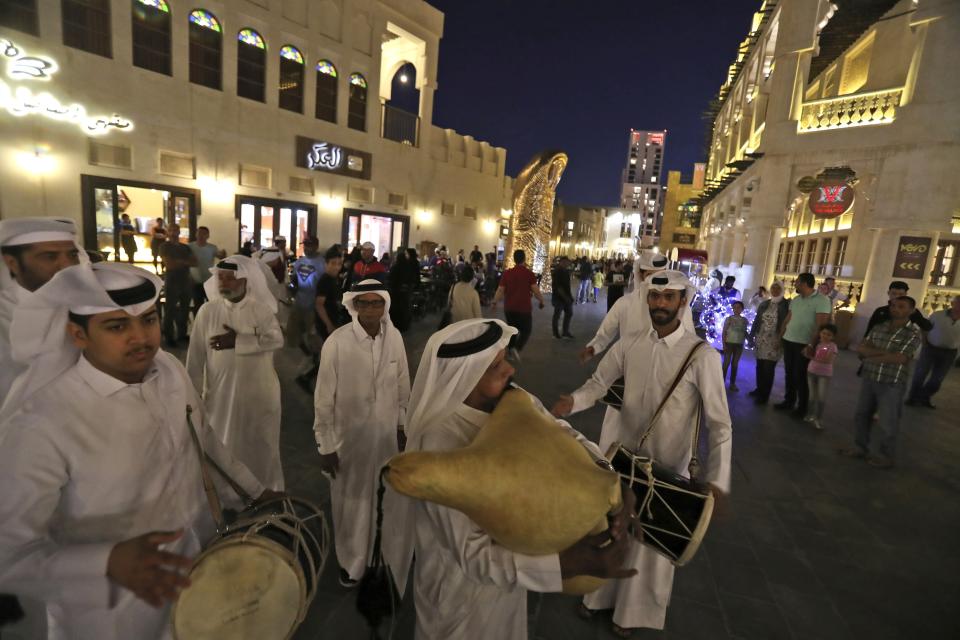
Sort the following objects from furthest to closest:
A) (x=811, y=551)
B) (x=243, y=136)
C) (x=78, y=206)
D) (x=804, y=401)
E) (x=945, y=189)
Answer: (x=243, y=136), (x=78, y=206), (x=945, y=189), (x=804, y=401), (x=811, y=551)

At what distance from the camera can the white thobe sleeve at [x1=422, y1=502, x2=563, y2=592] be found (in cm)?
132

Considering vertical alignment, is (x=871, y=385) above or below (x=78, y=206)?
below

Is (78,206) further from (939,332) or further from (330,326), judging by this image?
(939,332)

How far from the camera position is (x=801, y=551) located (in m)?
3.33

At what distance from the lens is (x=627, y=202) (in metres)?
119

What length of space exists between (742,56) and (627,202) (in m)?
102

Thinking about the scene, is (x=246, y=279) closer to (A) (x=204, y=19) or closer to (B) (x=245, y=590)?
(B) (x=245, y=590)

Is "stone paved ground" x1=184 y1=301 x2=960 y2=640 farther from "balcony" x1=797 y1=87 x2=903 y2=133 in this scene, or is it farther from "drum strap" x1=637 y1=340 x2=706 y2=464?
"balcony" x1=797 y1=87 x2=903 y2=133

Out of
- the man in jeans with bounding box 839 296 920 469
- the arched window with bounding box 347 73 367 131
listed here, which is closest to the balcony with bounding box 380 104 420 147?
the arched window with bounding box 347 73 367 131

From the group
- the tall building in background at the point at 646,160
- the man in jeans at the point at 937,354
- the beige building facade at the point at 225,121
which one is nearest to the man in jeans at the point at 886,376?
the man in jeans at the point at 937,354

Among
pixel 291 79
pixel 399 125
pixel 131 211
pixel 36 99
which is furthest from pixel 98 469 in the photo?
pixel 399 125

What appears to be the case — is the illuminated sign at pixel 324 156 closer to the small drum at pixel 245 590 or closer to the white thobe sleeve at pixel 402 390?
the white thobe sleeve at pixel 402 390

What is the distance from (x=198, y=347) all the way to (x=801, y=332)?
23.9 feet

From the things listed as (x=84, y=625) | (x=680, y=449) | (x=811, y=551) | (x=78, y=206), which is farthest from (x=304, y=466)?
(x=78, y=206)
